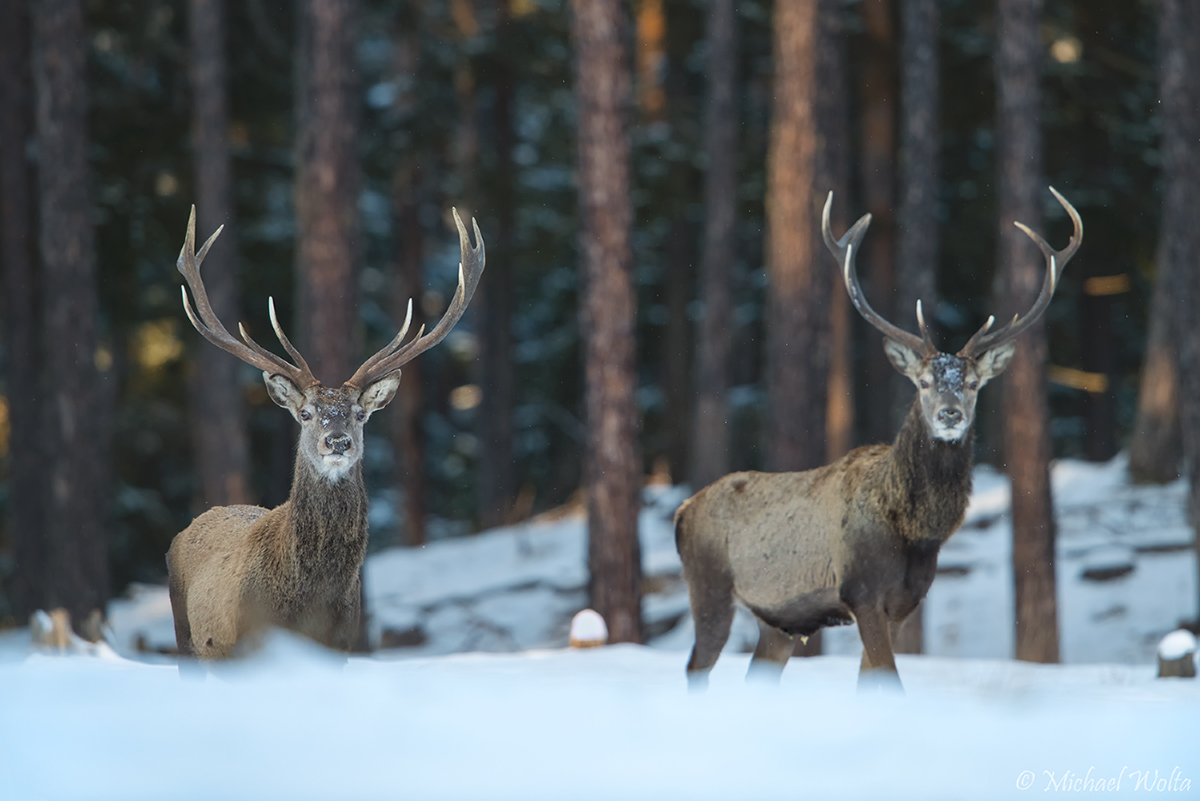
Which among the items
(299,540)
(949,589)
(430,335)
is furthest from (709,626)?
(949,589)

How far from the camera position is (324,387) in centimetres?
632

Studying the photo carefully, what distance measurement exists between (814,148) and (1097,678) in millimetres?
6279

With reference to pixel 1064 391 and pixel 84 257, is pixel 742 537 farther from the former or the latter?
pixel 1064 391

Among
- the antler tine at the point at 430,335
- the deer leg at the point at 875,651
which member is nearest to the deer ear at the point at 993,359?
the deer leg at the point at 875,651

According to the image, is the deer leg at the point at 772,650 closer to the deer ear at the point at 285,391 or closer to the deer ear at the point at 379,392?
the deer ear at the point at 379,392

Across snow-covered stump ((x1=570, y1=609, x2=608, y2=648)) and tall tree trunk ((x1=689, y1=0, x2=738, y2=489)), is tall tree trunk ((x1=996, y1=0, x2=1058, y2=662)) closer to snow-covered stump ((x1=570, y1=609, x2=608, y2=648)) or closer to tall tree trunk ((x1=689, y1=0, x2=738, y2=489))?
snow-covered stump ((x1=570, y1=609, x2=608, y2=648))

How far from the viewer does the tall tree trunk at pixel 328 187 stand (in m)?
11.4

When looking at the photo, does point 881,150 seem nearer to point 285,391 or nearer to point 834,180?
point 834,180

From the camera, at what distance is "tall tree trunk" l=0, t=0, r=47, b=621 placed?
50.3ft

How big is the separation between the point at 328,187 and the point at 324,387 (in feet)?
18.5

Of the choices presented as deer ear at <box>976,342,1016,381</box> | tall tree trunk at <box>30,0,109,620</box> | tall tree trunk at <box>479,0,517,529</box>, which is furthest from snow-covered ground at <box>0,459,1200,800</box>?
tall tree trunk at <box>479,0,517,529</box>

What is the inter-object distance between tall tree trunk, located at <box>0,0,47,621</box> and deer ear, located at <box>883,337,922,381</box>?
11191mm

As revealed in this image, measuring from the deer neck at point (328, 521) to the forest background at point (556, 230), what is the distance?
4874 millimetres

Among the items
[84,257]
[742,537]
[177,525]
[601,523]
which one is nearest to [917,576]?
[742,537]
